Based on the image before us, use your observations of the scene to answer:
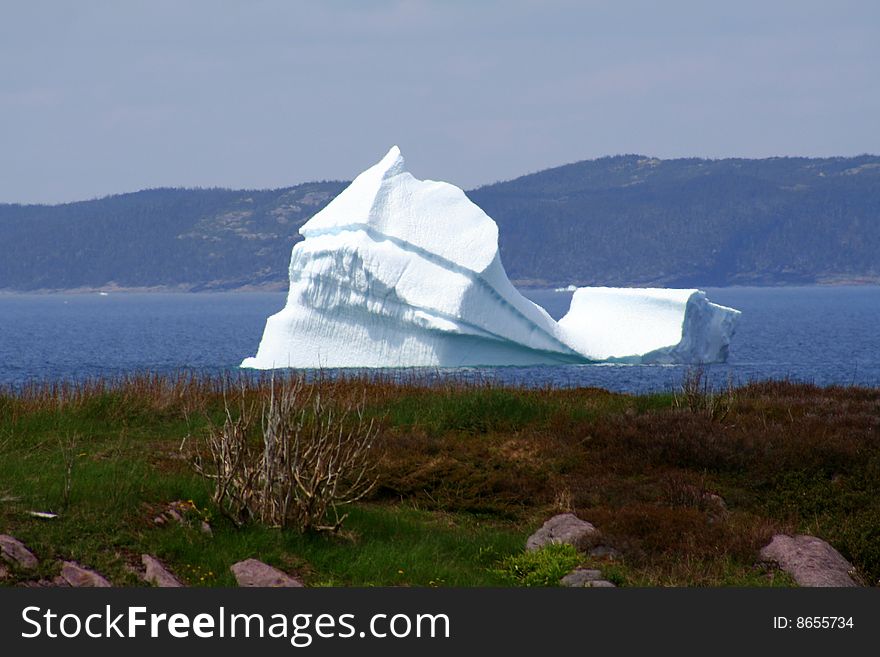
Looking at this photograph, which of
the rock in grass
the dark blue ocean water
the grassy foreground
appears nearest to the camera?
the rock in grass

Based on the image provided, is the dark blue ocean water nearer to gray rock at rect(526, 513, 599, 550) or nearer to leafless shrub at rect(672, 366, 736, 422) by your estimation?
leafless shrub at rect(672, 366, 736, 422)

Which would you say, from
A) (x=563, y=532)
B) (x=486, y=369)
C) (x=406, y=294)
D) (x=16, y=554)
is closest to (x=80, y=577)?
(x=16, y=554)

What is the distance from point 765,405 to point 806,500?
192 inches

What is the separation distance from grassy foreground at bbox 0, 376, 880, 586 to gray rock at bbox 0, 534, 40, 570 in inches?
5.1

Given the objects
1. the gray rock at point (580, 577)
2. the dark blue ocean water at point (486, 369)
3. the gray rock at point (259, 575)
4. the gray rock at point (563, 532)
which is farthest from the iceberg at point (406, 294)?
the gray rock at point (259, 575)

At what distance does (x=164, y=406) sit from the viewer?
55.6 feet

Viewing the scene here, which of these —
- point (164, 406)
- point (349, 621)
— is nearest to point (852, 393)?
point (164, 406)

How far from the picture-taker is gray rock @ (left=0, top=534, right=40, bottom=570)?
356 inches

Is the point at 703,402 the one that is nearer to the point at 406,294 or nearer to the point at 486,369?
the point at 406,294

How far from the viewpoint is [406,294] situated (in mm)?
33406

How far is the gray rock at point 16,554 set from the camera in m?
9.03

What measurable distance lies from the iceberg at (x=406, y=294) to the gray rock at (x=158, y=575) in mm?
23940

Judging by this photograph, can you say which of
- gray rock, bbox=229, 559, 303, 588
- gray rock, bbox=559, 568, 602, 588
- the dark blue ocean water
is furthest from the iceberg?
gray rock, bbox=229, 559, 303, 588

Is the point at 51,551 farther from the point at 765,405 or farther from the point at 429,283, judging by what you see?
the point at 429,283
